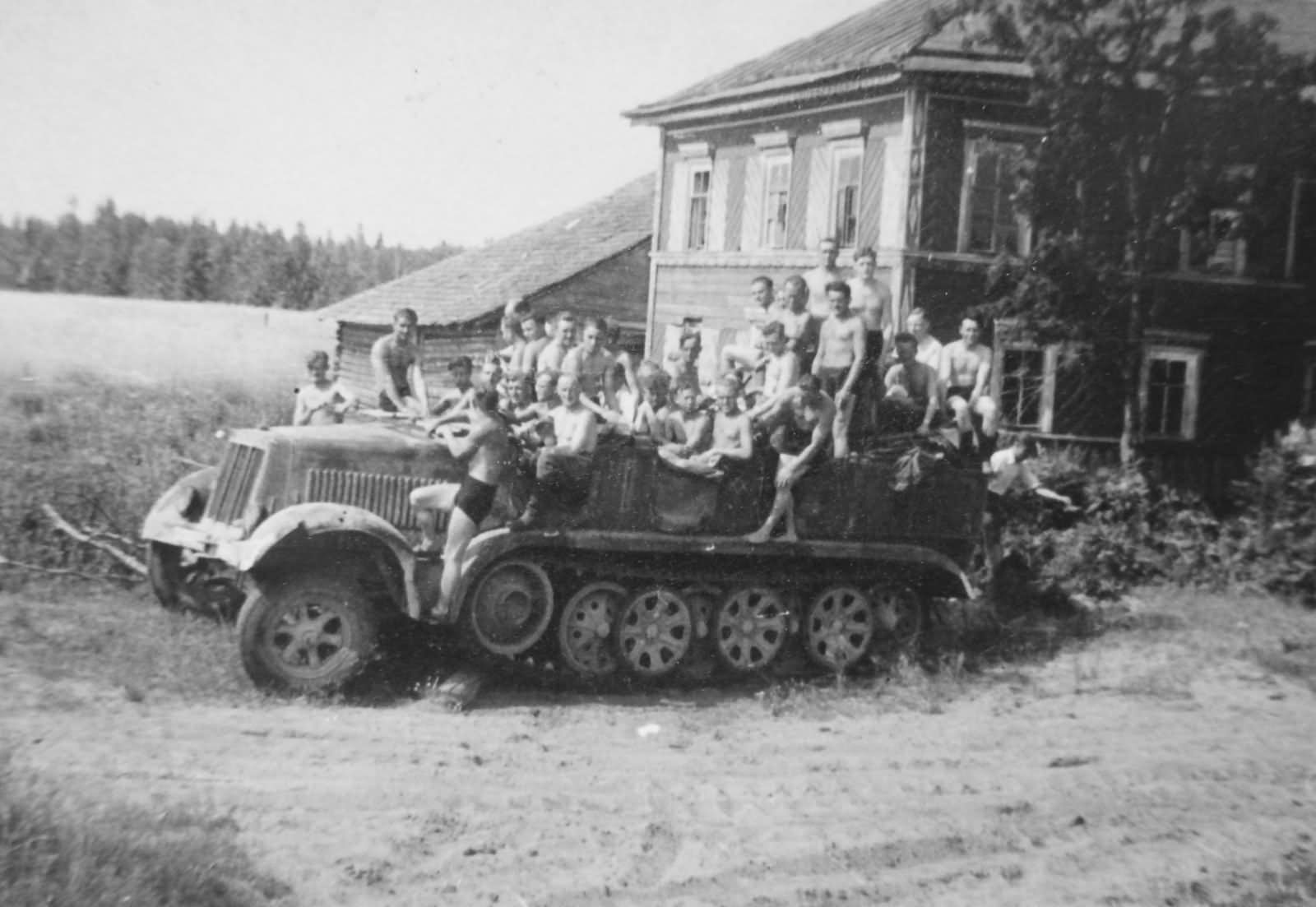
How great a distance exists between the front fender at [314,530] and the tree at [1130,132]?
8929 millimetres

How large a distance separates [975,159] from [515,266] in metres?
9.31

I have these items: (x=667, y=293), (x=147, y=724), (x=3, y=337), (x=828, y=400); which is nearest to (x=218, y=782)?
(x=147, y=724)

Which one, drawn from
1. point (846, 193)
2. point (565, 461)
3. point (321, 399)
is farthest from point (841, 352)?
point (846, 193)

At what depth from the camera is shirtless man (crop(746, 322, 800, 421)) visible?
9484 millimetres

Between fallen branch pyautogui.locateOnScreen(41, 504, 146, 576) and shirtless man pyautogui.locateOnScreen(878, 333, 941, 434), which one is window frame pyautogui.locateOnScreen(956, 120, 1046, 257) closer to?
shirtless man pyautogui.locateOnScreen(878, 333, 941, 434)

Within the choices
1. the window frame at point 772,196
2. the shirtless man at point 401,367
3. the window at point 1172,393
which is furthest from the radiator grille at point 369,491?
the window at point 1172,393

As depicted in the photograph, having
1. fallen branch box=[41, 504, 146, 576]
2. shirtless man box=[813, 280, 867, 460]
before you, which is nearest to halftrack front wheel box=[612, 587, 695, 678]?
shirtless man box=[813, 280, 867, 460]

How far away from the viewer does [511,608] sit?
29.4 feet

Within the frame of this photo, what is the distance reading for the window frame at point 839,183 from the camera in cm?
1744

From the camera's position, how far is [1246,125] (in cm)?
1405

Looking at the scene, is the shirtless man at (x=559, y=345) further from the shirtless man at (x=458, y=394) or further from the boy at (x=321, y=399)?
the boy at (x=321, y=399)

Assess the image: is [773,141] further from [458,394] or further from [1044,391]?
[458,394]

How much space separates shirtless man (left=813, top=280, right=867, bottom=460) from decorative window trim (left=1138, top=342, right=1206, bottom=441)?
1051cm

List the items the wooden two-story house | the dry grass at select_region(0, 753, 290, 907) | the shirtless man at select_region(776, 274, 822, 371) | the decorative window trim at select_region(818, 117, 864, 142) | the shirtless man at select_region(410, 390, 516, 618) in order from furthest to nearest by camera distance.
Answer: the decorative window trim at select_region(818, 117, 864, 142) → the wooden two-story house → the shirtless man at select_region(776, 274, 822, 371) → the shirtless man at select_region(410, 390, 516, 618) → the dry grass at select_region(0, 753, 290, 907)
